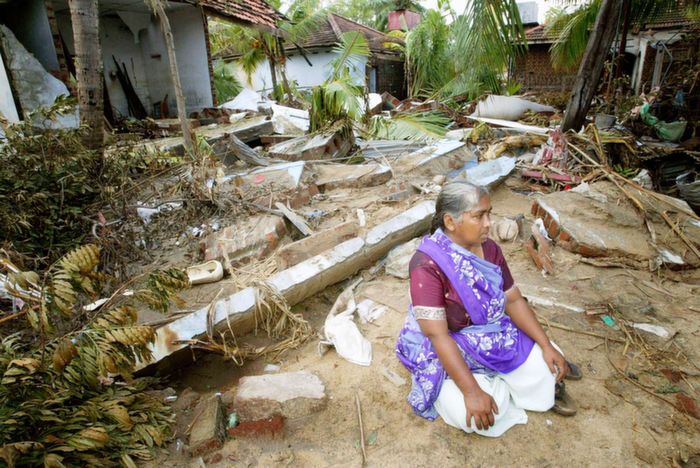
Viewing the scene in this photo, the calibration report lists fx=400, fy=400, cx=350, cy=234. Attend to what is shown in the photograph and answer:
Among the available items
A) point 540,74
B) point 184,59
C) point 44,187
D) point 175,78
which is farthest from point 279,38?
point 540,74

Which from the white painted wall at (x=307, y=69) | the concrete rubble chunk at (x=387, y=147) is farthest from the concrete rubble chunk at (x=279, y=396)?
the white painted wall at (x=307, y=69)

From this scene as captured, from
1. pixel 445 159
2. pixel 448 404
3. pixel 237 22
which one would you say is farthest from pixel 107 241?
pixel 237 22

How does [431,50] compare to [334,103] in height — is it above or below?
above

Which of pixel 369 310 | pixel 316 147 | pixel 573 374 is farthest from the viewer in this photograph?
pixel 316 147

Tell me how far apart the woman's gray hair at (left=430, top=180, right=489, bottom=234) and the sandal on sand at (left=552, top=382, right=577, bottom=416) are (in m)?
1.15

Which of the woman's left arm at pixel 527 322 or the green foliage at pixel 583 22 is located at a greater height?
the green foliage at pixel 583 22

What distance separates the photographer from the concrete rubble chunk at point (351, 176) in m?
5.60

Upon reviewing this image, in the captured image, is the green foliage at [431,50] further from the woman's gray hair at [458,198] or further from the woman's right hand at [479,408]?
the woman's right hand at [479,408]

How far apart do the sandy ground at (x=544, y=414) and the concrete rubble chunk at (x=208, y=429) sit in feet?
0.15

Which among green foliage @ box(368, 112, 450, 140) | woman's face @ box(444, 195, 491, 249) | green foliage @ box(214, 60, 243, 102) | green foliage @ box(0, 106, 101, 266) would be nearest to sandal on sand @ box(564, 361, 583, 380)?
woman's face @ box(444, 195, 491, 249)

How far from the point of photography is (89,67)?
334 centimetres

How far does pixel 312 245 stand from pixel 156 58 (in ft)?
32.6

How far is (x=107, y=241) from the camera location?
3441mm

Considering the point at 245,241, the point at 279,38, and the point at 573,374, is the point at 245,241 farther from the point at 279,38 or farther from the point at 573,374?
the point at 279,38
